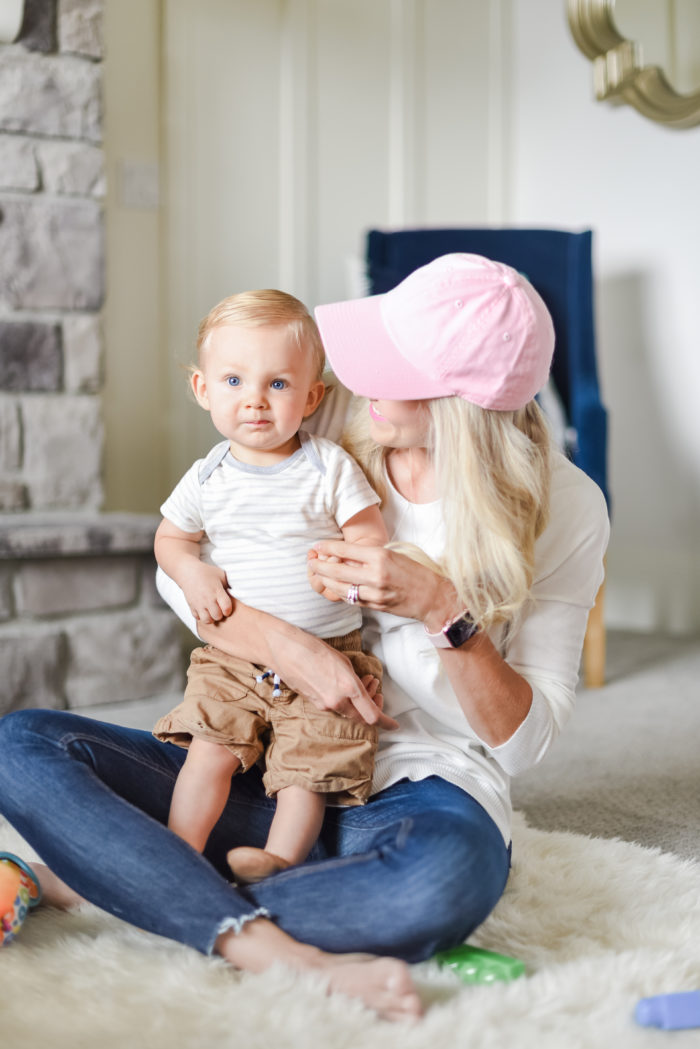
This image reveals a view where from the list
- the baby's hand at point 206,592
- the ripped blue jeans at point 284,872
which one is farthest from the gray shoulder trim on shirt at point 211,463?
the ripped blue jeans at point 284,872

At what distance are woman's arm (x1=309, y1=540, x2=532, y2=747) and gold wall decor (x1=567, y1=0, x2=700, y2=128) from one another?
102 inches

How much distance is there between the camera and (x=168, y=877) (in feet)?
3.39

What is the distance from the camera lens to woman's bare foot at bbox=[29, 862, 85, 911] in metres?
1.24

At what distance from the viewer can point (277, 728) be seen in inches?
46.2

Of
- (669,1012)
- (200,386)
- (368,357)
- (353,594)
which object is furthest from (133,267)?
(669,1012)

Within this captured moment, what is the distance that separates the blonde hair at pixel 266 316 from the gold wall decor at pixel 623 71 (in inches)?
94.1

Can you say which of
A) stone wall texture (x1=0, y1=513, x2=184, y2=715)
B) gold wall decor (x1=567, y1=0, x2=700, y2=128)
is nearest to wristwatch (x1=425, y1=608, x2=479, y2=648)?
stone wall texture (x1=0, y1=513, x2=184, y2=715)

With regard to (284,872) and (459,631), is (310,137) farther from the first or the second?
(284,872)

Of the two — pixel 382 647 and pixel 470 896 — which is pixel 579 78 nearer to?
pixel 382 647

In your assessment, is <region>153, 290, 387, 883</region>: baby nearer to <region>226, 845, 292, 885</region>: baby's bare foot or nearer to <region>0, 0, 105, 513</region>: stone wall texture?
<region>226, 845, 292, 885</region>: baby's bare foot

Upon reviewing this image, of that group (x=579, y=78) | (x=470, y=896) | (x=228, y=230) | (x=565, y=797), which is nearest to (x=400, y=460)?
(x=470, y=896)

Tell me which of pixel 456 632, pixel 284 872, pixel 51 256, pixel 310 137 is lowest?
pixel 284 872

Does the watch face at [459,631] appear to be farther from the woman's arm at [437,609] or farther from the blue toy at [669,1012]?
the blue toy at [669,1012]

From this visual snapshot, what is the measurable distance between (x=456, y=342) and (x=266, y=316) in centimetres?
26
